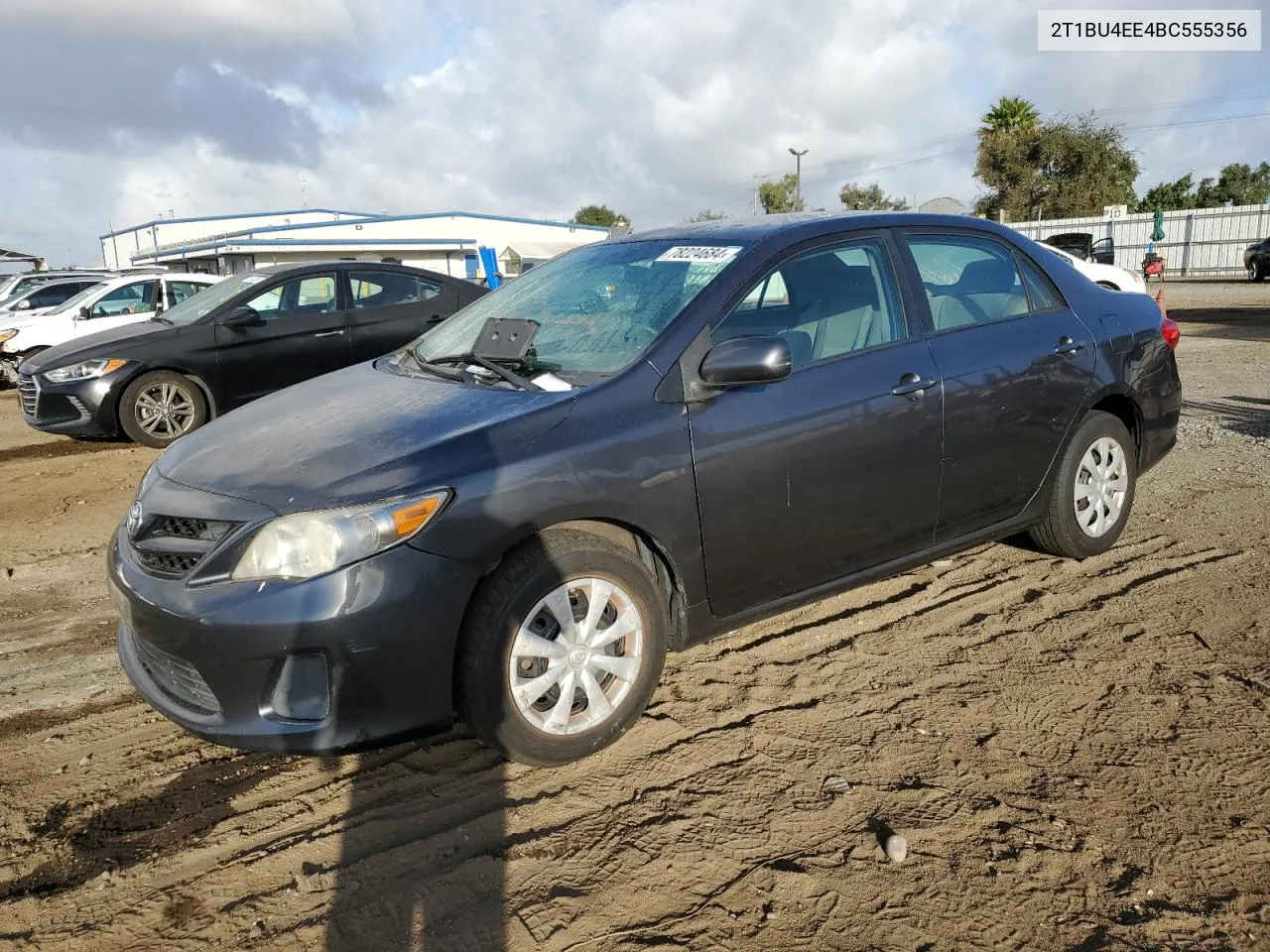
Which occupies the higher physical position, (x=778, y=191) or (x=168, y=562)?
(x=778, y=191)

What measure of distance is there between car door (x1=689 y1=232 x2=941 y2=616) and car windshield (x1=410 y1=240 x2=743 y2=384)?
25cm

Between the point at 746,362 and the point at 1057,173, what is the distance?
50150mm

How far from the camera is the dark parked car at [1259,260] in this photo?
92.6ft

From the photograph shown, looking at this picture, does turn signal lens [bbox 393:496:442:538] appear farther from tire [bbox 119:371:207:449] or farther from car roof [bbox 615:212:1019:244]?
tire [bbox 119:371:207:449]

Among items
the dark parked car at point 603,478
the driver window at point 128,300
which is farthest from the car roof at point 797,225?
the driver window at point 128,300

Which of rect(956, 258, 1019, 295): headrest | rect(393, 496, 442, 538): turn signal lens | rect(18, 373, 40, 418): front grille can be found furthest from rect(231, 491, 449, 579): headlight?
rect(18, 373, 40, 418): front grille

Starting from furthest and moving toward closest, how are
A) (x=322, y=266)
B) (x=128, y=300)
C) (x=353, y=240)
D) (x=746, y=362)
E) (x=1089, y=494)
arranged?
(x=353, y=240) < (x=128, y=300) < (x=322, y=266) < (x=1089, y=494) < (x=746, y=362)

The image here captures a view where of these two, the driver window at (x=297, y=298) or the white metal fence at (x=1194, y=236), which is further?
the white metal fence at (x=1194, y=236)

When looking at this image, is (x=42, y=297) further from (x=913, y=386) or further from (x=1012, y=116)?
(x=1012, y=116)

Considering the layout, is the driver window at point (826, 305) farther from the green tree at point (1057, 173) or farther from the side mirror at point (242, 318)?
the green tree at point (1057, 173)

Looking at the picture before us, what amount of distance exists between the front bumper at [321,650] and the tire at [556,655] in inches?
3.7

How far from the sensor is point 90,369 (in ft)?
26.3

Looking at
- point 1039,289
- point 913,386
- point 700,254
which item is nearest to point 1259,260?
point 1039,289

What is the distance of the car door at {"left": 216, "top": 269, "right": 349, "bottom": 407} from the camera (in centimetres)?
823
